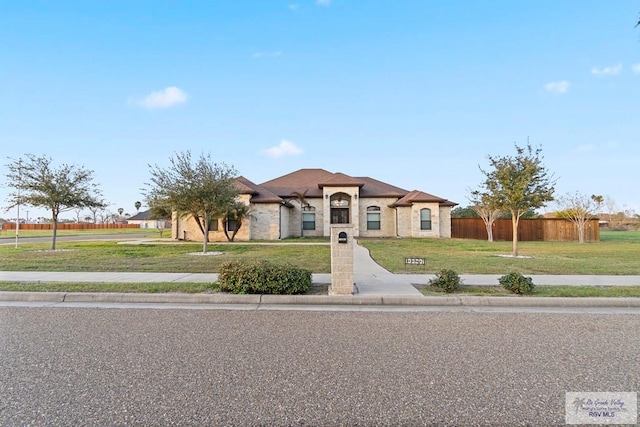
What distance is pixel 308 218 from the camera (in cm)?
2928

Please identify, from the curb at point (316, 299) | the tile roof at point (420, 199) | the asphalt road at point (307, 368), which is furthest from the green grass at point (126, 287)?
the tile roof at point (420, 199)

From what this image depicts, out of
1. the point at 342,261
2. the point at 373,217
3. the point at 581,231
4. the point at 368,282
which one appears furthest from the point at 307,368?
the point at 581,231

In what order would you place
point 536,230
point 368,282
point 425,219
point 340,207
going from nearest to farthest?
point 368,282 < point 425,219 < point 340,207 < point 536,230

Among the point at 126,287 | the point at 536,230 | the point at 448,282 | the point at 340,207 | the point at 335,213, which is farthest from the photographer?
the point at 536,230

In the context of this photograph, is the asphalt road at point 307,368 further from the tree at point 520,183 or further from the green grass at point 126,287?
the tree at point 520,183

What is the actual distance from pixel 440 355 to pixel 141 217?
107402 millimetres

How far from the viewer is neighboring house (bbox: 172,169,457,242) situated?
82.2 feet

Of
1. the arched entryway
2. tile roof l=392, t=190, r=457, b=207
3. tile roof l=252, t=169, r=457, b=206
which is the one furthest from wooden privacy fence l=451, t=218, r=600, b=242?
the arched entryway

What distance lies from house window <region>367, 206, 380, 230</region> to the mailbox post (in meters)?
22.1

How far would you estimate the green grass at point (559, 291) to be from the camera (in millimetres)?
7020

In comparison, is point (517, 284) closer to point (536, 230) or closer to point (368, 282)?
point (368, 282)

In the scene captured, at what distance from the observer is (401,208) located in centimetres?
2827

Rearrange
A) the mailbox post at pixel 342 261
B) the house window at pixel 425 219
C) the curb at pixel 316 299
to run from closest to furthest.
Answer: the curb at pixel 316 299 < the mailbox post at pixel 342 261 < the house window at pixel 425 219

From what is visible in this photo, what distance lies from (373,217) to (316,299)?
2288 cm
